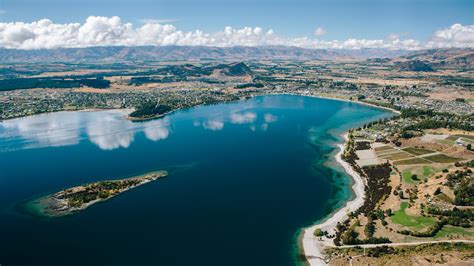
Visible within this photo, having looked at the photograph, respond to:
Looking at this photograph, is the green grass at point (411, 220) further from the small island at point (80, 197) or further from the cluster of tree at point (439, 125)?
the cluster of tree at point (439, 125)

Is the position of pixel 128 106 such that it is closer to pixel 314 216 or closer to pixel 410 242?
pixel 314 216

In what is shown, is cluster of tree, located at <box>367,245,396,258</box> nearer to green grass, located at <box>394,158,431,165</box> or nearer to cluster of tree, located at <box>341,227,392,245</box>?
cluster of tree, located at <box>341,227,392,245</box>

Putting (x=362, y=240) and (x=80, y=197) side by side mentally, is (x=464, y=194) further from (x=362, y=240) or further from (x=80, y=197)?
(x=80, y=197)

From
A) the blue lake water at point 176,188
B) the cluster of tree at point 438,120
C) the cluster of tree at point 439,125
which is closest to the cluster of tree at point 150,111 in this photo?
the blue lake water at point 176,188

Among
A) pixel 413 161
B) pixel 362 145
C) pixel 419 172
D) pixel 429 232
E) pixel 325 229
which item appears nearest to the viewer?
pixel 429 232

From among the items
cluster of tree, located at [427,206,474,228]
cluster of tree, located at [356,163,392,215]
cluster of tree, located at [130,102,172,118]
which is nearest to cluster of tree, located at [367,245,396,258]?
cluster of tree, located at [356,163,392,215]

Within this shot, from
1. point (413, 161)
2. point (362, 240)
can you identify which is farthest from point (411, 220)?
point (413, 161)
